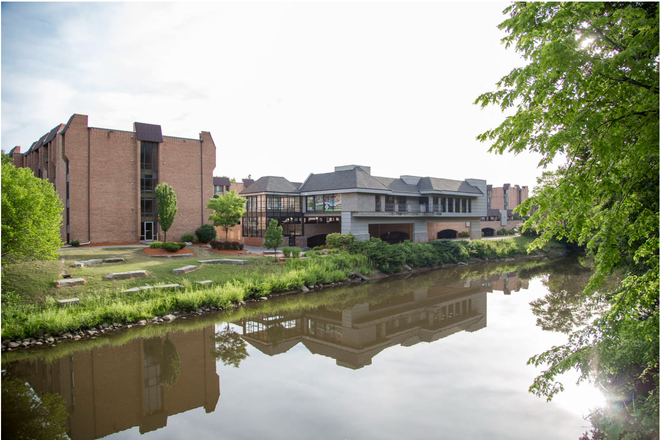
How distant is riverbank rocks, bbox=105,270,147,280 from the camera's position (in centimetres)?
1661

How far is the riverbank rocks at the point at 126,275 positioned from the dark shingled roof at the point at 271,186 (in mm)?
16373

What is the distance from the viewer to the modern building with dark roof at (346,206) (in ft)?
105

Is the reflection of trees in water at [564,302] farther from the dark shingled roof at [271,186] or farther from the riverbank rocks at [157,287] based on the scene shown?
the dark shingled roof at [271,186]

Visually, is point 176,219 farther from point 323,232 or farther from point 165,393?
point 165,393

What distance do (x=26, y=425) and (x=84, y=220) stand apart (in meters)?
23.7

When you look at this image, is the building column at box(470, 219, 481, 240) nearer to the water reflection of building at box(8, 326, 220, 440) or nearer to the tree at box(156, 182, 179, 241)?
the tree at box(156, 182, 179, 241)

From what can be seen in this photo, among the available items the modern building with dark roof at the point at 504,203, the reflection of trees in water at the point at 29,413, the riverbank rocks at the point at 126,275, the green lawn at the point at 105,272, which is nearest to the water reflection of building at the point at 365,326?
the green lawn at the point at 105,272

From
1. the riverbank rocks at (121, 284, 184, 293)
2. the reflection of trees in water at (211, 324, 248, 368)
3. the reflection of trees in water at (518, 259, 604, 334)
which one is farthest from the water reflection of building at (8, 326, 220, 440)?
the reflection of trees in water at (518, 259, 604, 334)

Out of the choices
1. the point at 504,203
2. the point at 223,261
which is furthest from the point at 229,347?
the point at 504,203

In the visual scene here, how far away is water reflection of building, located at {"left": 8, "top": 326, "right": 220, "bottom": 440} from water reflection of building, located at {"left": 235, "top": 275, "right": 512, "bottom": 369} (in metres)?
2.55

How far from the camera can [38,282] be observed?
1475 centimetres

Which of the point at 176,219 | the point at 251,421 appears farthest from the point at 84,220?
the point at 251,421

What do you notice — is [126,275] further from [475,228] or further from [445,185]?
[475,228]

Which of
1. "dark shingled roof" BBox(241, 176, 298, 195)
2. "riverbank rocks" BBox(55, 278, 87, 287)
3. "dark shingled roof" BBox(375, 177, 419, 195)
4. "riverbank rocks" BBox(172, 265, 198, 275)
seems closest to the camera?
"riverbank rocks" BBox(55, 278, 87, 287)
